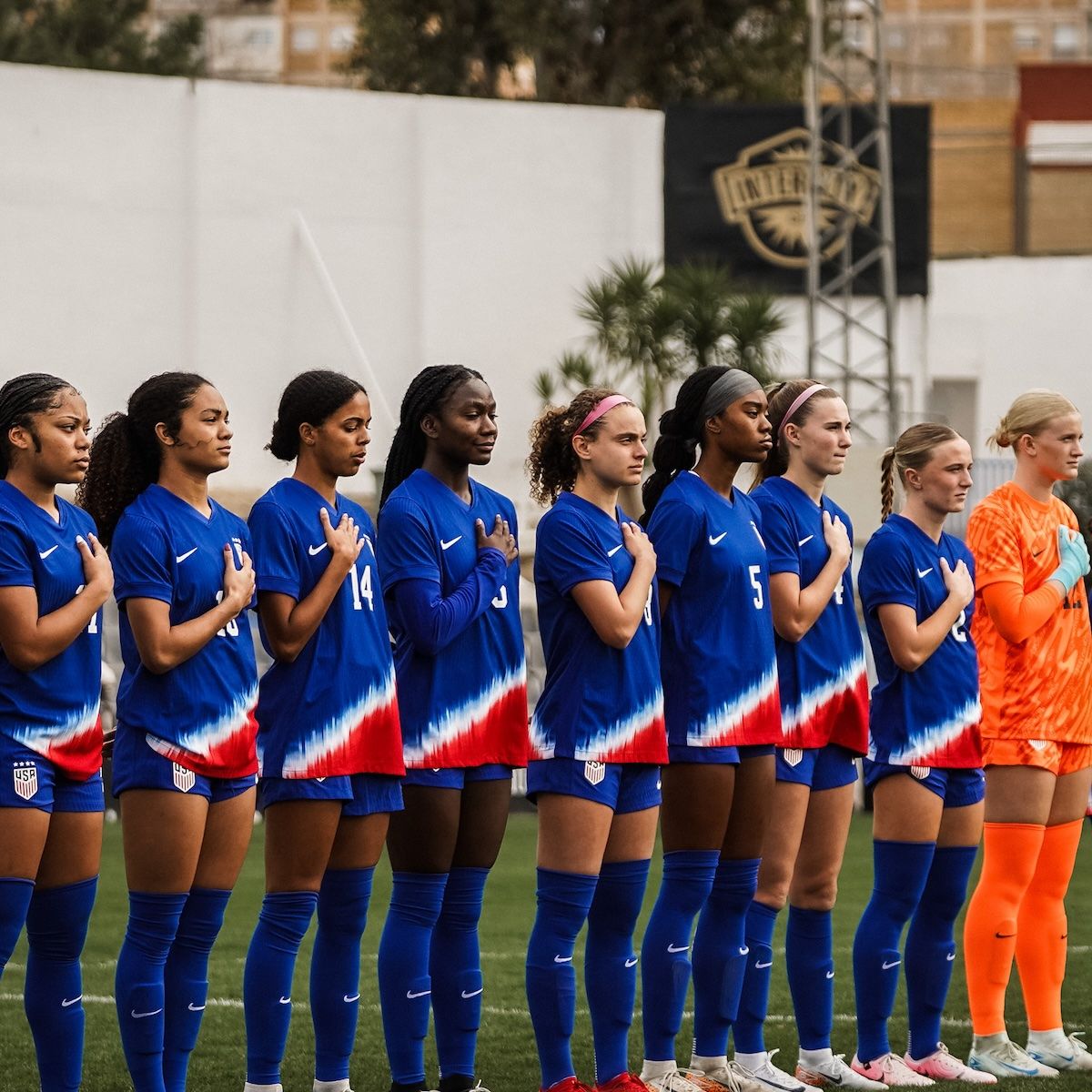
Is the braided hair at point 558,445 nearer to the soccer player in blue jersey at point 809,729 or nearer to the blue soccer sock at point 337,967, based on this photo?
the soccer player in blue jersey at point 809,729

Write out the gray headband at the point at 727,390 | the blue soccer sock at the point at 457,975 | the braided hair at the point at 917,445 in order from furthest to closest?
the braided hair at the point at 917,445, the gray headband at the point at 727,390, the blue soccer sock at the point at 457,975

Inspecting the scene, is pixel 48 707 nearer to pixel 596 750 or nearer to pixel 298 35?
pixel 596 750

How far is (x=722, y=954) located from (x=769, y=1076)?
379 mm

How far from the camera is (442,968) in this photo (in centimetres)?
532

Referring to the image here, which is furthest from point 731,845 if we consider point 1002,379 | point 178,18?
point 178,18

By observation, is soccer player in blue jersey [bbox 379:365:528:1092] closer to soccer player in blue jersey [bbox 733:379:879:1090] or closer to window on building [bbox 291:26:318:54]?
soccer player in blue jersey [bbox 733:379:879:1090]

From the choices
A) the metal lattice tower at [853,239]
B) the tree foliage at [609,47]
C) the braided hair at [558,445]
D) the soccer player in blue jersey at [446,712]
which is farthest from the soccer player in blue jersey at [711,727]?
the tree foliage at [609,47]

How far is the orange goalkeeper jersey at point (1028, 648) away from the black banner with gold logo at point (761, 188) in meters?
18.4

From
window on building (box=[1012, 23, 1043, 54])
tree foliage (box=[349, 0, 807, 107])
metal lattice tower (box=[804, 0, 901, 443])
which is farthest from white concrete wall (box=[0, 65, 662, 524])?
window on building (box=[1012, 23, 1043, 54])

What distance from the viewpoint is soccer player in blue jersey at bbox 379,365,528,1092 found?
5211mm

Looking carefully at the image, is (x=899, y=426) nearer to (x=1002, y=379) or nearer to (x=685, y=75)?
(x=1002, y=379)

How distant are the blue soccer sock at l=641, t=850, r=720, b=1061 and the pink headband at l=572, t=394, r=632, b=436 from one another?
1.18m

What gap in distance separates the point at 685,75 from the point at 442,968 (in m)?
28.0

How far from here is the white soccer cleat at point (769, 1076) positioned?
5598mm
